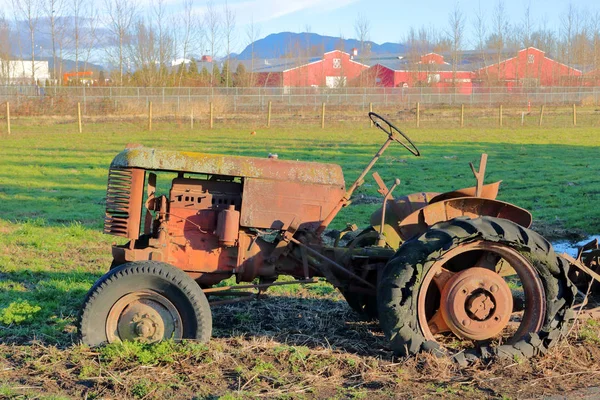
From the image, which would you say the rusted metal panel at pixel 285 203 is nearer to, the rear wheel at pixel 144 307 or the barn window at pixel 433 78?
the rear wheel at pixel 144 307

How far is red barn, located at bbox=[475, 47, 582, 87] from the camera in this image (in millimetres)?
76125

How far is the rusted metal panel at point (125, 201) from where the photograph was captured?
5.29m

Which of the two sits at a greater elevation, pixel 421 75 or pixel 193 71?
pixel 421 75

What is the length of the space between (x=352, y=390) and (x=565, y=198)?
10193 millimetres

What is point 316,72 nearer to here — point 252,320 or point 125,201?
point 252,320

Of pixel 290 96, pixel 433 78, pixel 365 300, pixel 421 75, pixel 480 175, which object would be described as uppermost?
pixel 421 75

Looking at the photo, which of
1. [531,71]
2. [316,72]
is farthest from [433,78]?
[531,71]

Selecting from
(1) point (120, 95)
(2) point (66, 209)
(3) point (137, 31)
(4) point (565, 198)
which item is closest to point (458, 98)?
(1) point (120, 95)

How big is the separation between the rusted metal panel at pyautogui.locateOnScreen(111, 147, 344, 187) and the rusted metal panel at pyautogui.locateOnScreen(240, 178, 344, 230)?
0.05 meters

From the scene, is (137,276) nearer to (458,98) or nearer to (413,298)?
(413,298)

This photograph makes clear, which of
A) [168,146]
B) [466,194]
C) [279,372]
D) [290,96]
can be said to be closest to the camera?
[279,372]

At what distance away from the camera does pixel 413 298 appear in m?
4.89

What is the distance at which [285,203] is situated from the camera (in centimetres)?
544

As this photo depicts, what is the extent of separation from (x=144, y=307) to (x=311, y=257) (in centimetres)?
136
